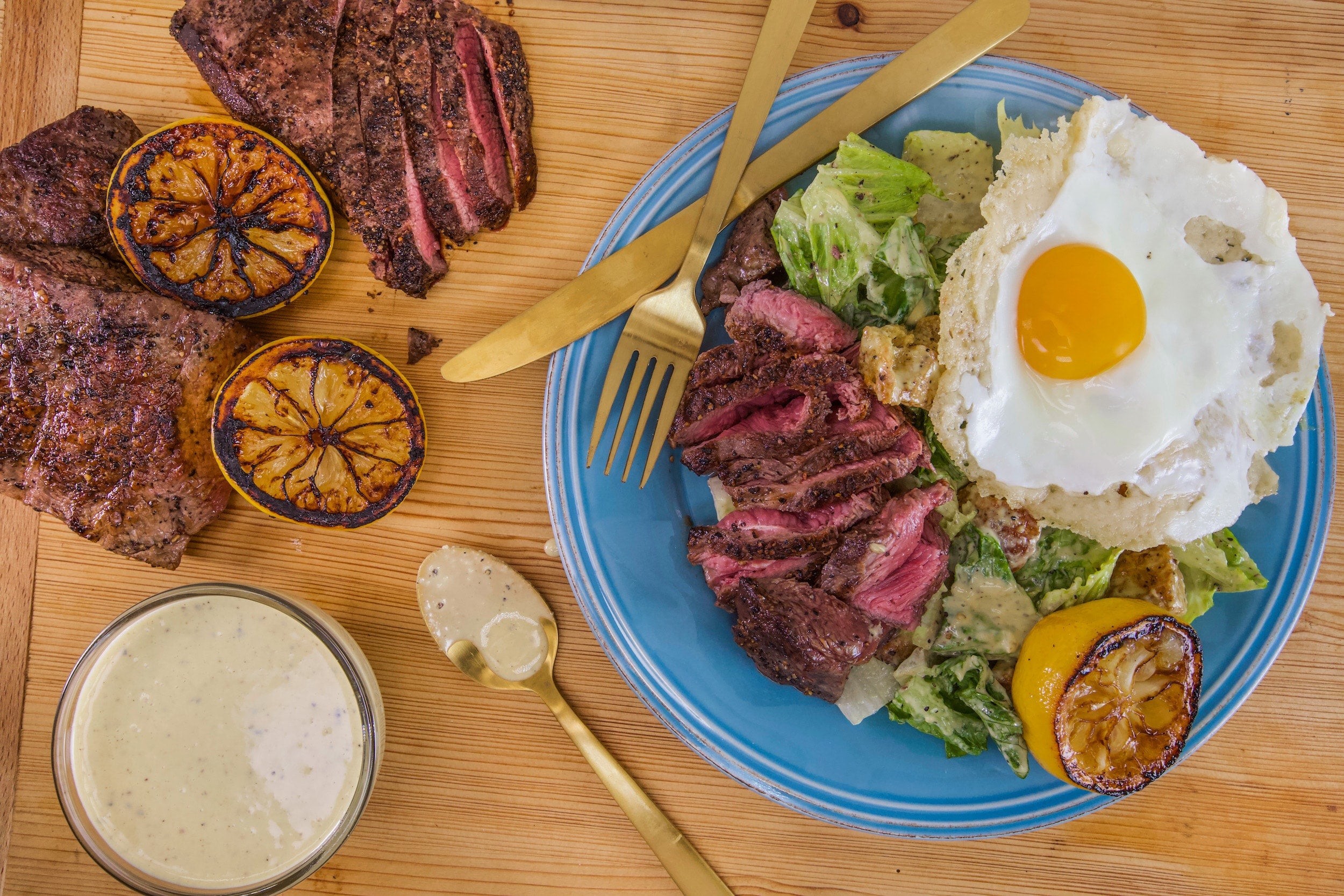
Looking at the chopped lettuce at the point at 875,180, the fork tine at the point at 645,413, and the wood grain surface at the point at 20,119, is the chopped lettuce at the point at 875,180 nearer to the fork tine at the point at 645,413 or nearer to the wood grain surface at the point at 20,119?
the fork tine at the point at 645,413

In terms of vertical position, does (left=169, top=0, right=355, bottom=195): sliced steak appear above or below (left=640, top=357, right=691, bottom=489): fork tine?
above

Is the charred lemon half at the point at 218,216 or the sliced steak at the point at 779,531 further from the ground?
the charred lemon half at the point at 218,216

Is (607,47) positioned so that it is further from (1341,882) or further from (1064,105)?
(1341,882)

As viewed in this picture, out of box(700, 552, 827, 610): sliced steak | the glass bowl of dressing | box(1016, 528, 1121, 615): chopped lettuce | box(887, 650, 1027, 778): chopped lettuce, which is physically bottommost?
the glass bowl of dressing

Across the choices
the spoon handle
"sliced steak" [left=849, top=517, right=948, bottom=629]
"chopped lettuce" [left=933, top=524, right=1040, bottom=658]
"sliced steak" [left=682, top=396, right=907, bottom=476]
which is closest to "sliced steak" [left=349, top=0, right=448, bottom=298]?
"sliced steak" [left=682, top=396, right=907, bottom=476]

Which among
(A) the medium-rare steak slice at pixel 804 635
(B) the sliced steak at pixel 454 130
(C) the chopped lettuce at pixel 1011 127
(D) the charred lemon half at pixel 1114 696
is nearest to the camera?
(D) the charred lemon half at pixel 1114 696

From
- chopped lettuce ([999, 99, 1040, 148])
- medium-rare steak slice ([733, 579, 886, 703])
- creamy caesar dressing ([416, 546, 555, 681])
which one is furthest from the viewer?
creamy caesar dressing ([416, 546, 555, 681])

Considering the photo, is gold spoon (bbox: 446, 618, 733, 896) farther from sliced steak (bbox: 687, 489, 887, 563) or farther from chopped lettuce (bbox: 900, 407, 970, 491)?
chopped lettuce (bbox: 900, 407, 970, 491)

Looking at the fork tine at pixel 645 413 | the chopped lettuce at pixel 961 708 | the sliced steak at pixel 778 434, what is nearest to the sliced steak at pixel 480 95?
the fork tine at pixel 645 413
